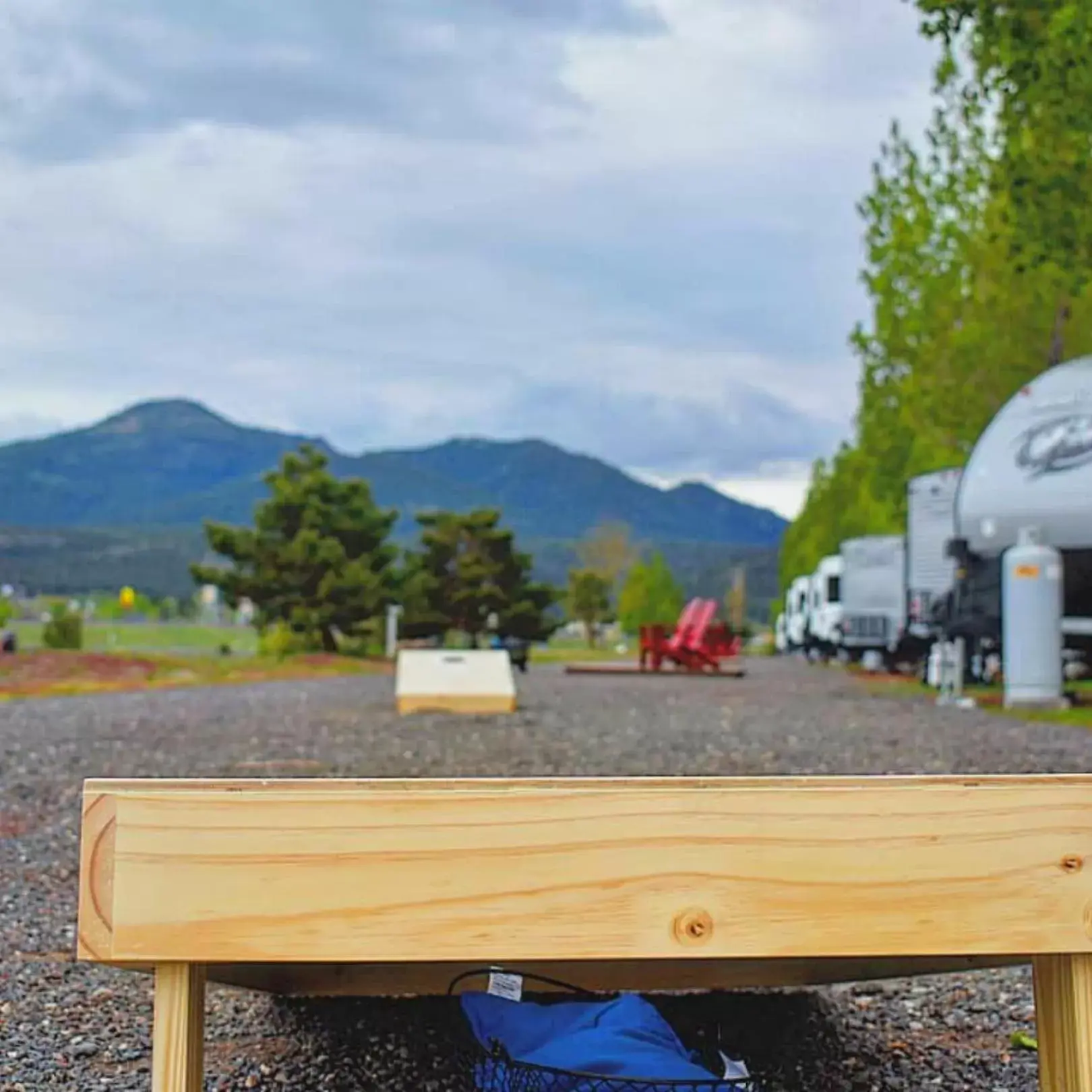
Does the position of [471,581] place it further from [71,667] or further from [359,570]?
[71,667]

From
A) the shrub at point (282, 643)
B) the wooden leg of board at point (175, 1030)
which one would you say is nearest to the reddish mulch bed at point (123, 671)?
the shrub at point (282, 643)

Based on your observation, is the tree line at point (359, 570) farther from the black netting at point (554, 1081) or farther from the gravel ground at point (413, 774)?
the black netting at point (554, 1081)

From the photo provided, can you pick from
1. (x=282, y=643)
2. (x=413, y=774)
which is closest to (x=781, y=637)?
(x=282, y=643)

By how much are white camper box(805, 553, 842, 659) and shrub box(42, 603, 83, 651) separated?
15.0 meters

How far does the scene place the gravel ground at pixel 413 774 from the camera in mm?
2887

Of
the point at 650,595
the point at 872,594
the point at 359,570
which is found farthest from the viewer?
the point at 650,595

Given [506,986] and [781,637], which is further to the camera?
[781,637]

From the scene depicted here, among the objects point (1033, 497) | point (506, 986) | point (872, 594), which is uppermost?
point (1033, 497)

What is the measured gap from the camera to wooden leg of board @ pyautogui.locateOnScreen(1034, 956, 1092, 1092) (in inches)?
73.6

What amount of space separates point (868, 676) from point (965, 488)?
35.0ft

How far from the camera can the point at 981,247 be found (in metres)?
21.0

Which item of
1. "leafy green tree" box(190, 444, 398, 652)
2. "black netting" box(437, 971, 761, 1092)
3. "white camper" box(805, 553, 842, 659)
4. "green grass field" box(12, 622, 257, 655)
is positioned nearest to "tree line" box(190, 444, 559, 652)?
"leafy green tree" box(190, 444, 398, 652)

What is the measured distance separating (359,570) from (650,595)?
148 ft

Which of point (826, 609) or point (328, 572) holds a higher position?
point (328, 572)
